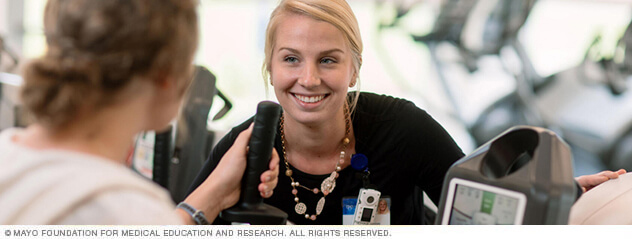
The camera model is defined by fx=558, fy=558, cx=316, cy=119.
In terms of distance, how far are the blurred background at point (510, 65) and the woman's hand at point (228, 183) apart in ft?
11.5

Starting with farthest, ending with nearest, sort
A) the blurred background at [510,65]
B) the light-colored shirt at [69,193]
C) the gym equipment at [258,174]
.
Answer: the blurred background at [510,65], the gym equipment at [258,174], the light-colored shirt at [69,193]

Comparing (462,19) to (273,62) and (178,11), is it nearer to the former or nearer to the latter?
(273,62)

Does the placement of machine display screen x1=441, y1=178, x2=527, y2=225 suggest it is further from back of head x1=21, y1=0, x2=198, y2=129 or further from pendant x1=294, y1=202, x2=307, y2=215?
pendant x1=294, y1=202, x2=307, y2=215

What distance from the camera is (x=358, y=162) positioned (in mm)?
1303

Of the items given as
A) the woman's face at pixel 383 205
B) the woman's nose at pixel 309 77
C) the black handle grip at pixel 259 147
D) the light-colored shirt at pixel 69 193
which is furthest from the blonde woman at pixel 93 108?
the woman's face at pixel 383 205

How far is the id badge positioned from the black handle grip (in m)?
0.36

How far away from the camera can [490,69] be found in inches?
186

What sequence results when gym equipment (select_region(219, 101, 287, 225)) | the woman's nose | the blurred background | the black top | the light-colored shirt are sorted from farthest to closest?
the blurred background
the black top
the woman's nose
gym equipment (select_region(219, 101, 287, 225))
the light-colored shirt

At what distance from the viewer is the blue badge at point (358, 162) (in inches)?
51.3

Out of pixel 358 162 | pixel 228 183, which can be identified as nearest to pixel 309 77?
pixel 358 162

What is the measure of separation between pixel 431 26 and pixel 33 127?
170 inches

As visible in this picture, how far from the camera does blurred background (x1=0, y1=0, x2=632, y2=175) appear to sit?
14.9 feet

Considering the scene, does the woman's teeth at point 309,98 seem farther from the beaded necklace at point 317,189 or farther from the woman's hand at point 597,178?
the woman's hand at point 597,178

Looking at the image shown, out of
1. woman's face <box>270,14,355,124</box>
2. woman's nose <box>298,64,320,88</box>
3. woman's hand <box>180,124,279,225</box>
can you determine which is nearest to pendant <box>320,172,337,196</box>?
woman's face <box>270,14,355,124</box>
